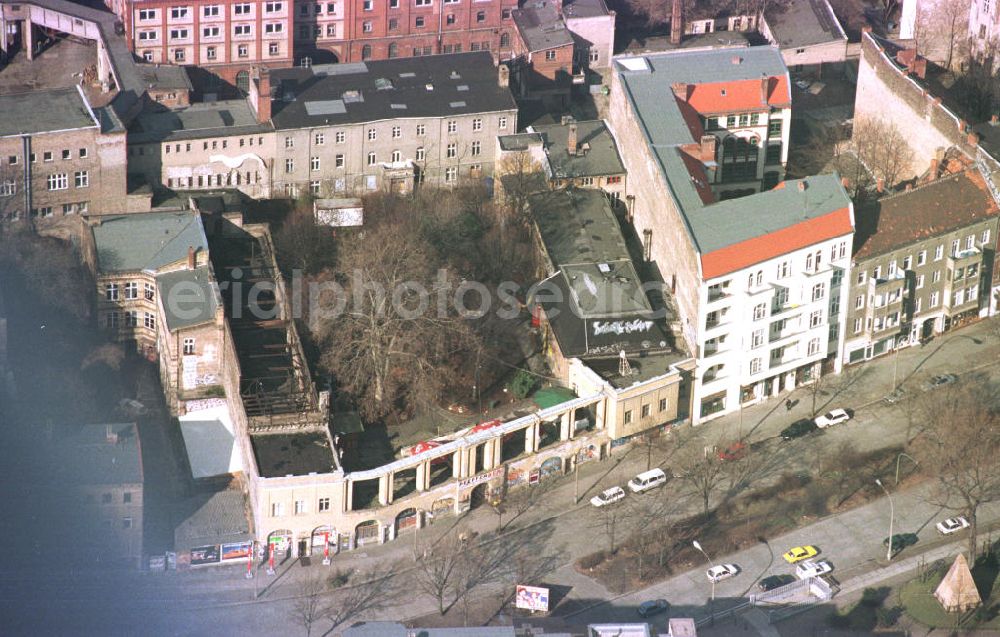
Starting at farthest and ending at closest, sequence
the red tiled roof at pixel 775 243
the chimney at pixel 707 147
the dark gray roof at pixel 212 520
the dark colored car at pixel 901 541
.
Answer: the chimney at pixel 707 147 < the red tiled roof at pixel 775 243 < the dark gray roof at pixel 212 520 < the dark colored car at pixel 901 541

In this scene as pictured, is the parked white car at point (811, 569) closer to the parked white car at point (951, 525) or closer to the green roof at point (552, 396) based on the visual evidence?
the parked white car at point (951, 525)

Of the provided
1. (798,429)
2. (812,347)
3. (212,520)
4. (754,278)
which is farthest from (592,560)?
(212,520)

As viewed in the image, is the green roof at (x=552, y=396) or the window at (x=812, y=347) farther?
the window at (x=812, y=347)

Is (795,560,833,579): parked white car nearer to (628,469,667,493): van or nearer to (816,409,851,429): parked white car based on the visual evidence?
(628,469,667,493): van

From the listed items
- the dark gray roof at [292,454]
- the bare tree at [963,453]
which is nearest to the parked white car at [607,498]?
the dark gray roof at [292,454]

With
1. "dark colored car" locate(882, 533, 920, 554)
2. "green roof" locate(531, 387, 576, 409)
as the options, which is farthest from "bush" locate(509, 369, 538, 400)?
"dark colored car" locate(882, 533, 920, 554)

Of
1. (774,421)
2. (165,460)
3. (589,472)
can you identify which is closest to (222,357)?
(165,460)

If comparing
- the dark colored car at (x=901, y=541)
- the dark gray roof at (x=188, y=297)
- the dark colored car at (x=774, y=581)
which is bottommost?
the dark colored car at (x=774, y=581)
